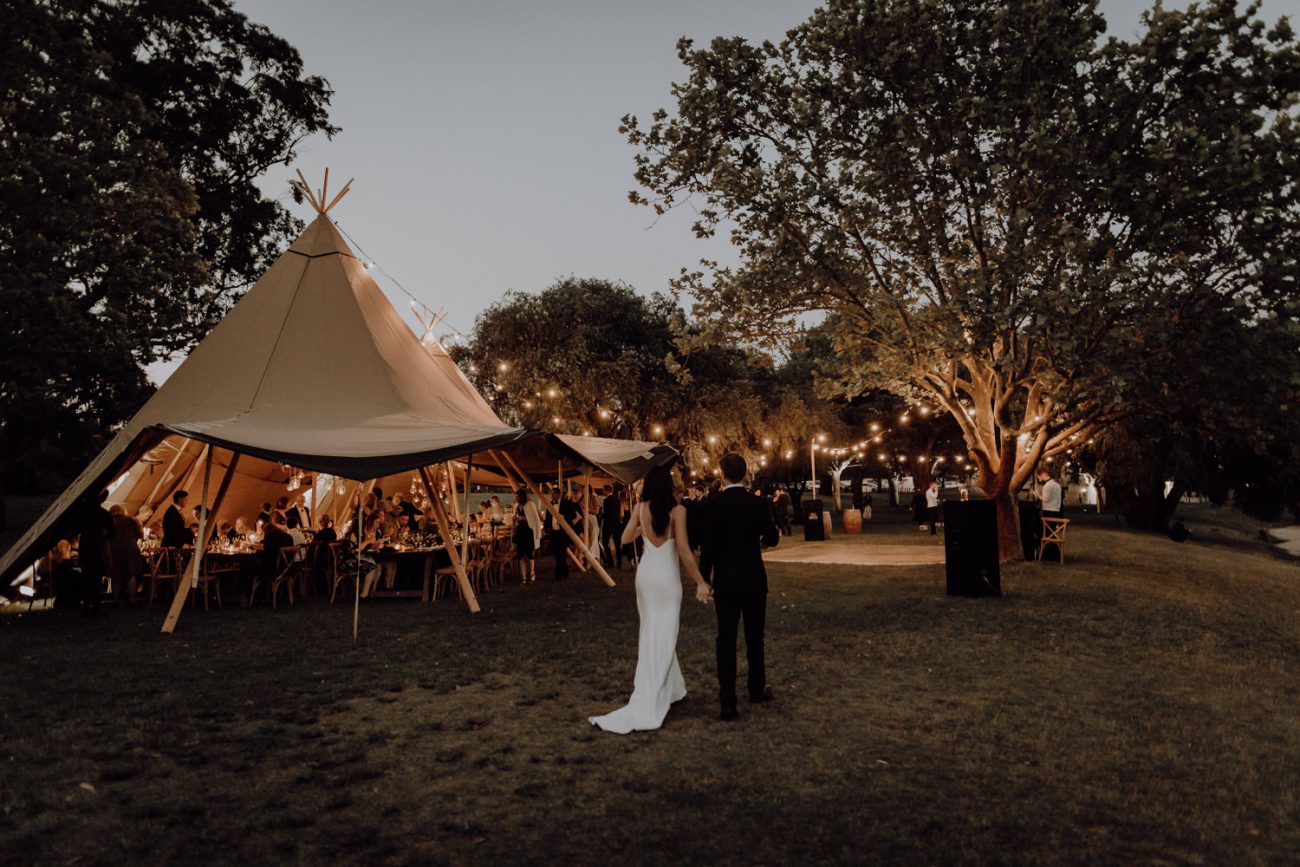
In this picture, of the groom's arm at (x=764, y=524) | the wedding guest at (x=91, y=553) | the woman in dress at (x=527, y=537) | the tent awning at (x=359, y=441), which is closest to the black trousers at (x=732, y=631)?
the groom's arm at (x=764, y=524)

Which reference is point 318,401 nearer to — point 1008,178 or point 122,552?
point 122,552

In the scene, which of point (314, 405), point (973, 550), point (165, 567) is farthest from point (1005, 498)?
point (165, 567)

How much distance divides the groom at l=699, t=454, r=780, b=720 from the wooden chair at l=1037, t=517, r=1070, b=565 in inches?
490

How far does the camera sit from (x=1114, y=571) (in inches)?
595

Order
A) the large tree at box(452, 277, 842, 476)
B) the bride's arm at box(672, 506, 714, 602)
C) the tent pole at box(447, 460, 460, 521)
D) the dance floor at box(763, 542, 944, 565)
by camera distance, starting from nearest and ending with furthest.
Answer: the bride's arm at box(672, 506, 714, 602) < the tent pole at box(447, 460, 460, 521) < the dance floor at box(763, 542, 944, 565) < the large tree at box(452, 277, 842, 476)

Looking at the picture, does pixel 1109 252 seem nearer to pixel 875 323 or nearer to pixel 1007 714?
pixel 875 323

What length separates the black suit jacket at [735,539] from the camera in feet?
19.0

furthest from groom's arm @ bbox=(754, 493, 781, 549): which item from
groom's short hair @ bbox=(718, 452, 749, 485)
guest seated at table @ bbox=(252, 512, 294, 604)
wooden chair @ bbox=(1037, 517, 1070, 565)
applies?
wooden chair @ bbox=(1037, 517, 1070, 565)

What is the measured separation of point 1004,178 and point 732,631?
10.0 metres

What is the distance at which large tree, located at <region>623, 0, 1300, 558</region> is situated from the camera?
11.5 meters

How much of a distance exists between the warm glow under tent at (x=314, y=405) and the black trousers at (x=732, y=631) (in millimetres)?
5764

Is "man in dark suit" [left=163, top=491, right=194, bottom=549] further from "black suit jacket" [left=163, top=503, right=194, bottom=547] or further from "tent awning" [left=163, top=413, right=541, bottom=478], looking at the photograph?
"tent awning" [left=163, top=413, right=541, bottom=478]

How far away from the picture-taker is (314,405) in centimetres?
1209

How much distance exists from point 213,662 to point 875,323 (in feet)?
36.9
